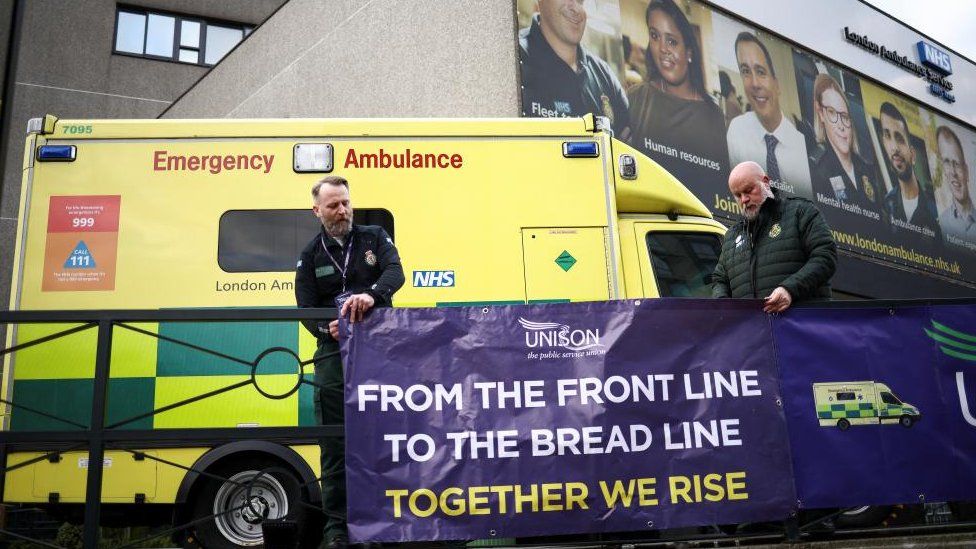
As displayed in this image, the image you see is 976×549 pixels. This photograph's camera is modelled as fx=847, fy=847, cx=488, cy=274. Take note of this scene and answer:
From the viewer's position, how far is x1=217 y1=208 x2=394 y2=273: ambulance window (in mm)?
6371

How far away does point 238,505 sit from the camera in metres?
5.92

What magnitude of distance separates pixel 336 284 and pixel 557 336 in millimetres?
1363

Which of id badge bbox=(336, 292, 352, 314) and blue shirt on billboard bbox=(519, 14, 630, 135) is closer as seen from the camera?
id badge bbox=(336, 292, 352, 314)

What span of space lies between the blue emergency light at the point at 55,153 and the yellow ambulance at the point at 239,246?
2 centimetres

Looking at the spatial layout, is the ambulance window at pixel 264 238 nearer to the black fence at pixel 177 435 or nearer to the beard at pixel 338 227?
the beard at pixel 338 227

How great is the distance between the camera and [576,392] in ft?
15.1

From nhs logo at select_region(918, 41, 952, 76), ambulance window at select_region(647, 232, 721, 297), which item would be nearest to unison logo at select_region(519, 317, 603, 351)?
ambulance window at select_region(647, 232, 721, 297)

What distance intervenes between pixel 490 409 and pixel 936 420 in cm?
257

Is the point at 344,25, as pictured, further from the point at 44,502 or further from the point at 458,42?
the point at 44,502

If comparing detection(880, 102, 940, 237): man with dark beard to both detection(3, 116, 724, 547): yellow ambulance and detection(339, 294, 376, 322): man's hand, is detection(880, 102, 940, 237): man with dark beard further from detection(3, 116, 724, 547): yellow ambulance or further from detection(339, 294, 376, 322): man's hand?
detection(339, 294, 376, 322): man's hand

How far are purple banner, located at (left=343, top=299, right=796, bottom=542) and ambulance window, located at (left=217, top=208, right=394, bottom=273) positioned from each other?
2.04 metres

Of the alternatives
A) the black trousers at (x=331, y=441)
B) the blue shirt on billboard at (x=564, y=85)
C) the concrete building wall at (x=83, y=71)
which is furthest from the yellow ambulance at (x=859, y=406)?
the concrete building wall at (x=83, y=71)

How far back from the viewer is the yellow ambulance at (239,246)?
5961mm

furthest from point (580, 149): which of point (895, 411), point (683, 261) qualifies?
point (895, 411)
